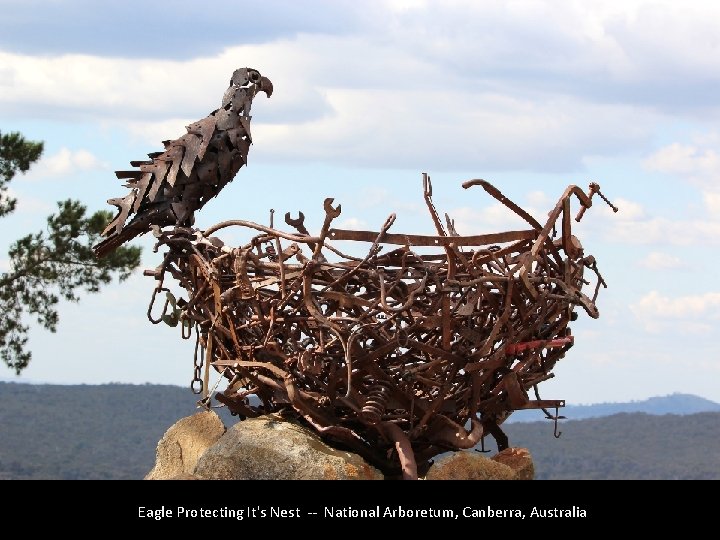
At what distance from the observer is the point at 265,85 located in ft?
17.4

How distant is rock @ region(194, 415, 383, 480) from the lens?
4375mm

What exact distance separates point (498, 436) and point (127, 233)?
5.69ft

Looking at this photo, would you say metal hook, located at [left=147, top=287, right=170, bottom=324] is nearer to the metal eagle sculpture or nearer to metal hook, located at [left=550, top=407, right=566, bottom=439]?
the metal eagle sculpture

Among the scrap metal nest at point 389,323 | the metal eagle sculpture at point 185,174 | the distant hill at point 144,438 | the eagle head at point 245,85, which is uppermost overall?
the eagle head at point 245,85

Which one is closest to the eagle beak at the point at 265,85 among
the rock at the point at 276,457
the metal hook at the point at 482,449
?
the rock at the point at 276,457

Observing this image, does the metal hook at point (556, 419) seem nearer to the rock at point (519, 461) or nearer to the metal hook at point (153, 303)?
the rock at point (519, 461)

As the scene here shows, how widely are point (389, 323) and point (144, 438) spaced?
77.5 feet

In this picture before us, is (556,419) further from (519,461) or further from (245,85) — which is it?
(245,85)

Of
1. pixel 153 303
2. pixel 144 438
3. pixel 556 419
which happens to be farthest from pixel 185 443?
pixel 144 438

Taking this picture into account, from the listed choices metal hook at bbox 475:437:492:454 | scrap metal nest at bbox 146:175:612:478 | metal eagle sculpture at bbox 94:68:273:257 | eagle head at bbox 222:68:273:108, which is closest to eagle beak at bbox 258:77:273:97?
eagle head at bbox 222:68:273:108

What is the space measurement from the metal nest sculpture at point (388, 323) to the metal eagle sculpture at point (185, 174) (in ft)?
0.56

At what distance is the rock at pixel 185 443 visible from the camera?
5066 mm

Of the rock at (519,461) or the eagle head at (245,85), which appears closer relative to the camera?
the rock at (519,461)
